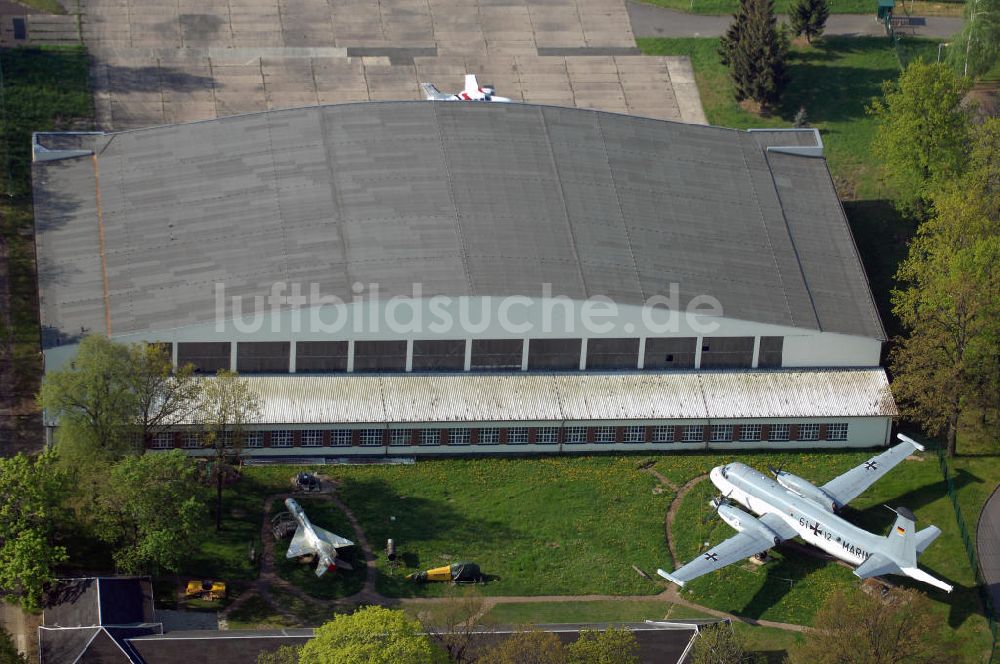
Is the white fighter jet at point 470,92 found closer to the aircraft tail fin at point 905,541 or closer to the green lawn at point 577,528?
the green lawn at point 577,528

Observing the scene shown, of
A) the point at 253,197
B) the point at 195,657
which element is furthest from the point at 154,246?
the point at 195,657

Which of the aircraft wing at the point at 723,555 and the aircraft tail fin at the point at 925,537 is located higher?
the aircraft tail fin at the point at 925,537

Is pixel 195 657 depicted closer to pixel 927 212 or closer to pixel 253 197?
pixel 253 197

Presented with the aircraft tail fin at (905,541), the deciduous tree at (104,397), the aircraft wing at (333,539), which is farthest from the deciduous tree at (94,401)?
the aircraft tail fin at (905,541)

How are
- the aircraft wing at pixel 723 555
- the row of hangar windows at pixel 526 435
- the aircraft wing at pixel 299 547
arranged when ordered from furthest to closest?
the row of hangar windows at pixel 526 435
the aircraft wing at pixel 299 547
the aircraft wing at pixel 723 555

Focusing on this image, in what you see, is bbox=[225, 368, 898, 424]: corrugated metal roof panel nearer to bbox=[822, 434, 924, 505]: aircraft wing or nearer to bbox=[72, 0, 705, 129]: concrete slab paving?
bbox=[822, 434, 924, 505]: aircraft wing
